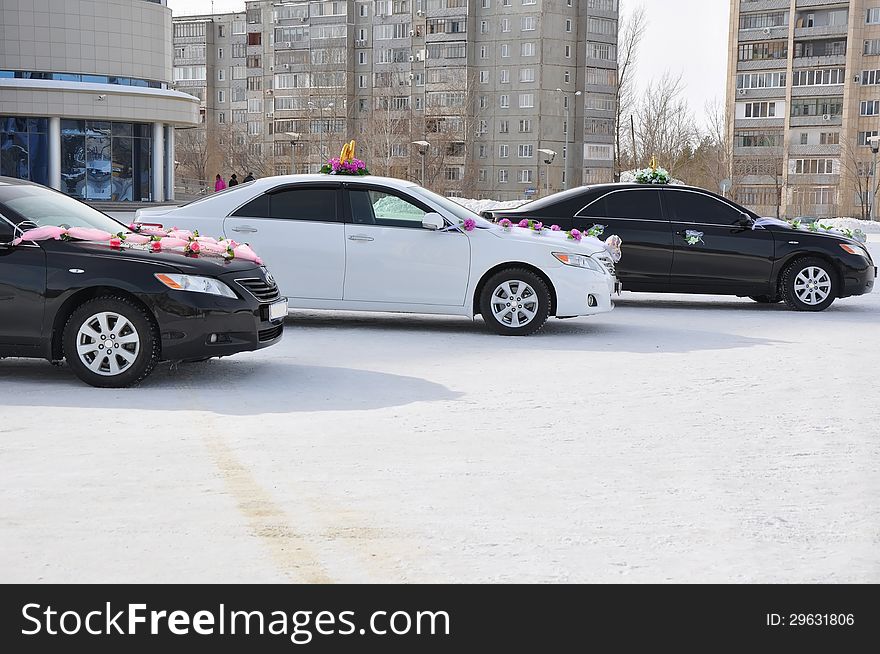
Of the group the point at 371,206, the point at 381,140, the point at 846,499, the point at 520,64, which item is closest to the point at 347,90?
the point at 520,64

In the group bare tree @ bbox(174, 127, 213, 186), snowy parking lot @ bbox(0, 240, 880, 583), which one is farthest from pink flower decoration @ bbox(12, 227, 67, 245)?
bare tree @ bbox(174, 127, 213, 186)

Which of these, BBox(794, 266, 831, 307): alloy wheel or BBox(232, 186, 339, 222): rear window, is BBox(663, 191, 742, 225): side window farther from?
BBox(232, 186, 339, 222): rear window

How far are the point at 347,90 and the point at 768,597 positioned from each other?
339ft

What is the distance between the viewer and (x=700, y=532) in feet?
17.3

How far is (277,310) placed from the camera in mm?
9664

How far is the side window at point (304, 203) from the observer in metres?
12.5

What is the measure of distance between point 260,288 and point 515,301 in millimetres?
3532

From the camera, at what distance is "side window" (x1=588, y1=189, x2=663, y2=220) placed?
15.6 metres

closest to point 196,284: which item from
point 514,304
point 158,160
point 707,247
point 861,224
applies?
point 514,304

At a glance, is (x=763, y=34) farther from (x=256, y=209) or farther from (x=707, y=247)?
(x=256, y=209)

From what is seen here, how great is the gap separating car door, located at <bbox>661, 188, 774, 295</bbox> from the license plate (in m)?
6.95

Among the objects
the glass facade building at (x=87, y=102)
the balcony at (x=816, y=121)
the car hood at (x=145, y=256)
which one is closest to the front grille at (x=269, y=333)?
the car hood at (x=145, y=256)

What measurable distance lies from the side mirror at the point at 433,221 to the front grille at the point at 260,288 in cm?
279

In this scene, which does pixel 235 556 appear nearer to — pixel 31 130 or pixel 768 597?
pixel 768 597
